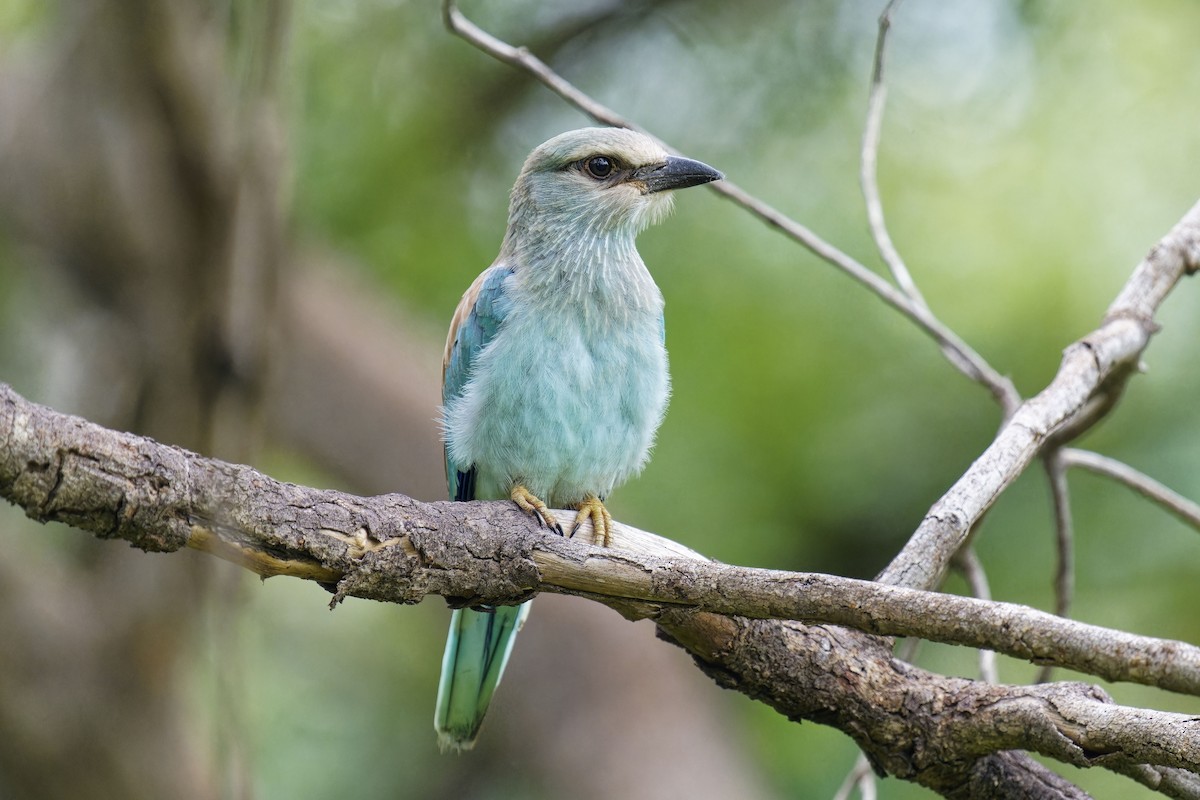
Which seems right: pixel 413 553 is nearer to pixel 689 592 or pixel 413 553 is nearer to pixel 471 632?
pixel 689 592

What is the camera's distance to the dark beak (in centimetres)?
440

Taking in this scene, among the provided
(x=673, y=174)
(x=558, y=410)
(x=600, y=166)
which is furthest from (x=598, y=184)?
(x=558, y=410)

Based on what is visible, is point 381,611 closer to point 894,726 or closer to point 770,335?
point 770,335

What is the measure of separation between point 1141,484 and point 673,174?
1870 millimetres

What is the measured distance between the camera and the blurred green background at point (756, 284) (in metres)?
5.42

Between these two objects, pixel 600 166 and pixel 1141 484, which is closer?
pixel 1141 484

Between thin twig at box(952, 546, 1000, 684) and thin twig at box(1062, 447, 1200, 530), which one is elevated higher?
thin twig at box(1062, 447, 1200, 530)

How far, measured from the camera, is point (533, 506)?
3.77m

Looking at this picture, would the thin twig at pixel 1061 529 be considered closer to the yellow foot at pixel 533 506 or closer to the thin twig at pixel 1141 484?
the thin twig at pixel 1141 484

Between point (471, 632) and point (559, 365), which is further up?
point (559, 365)

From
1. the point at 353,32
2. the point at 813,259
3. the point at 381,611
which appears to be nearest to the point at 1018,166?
the point at 813,259

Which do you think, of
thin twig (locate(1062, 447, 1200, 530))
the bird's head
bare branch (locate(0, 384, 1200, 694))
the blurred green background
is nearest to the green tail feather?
the blurred green background

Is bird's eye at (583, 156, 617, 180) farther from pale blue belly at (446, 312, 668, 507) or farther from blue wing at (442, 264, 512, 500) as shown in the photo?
pale blue belly at (446, 312, 668, 507)

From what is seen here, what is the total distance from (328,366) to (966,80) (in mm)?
Answer: 3934
